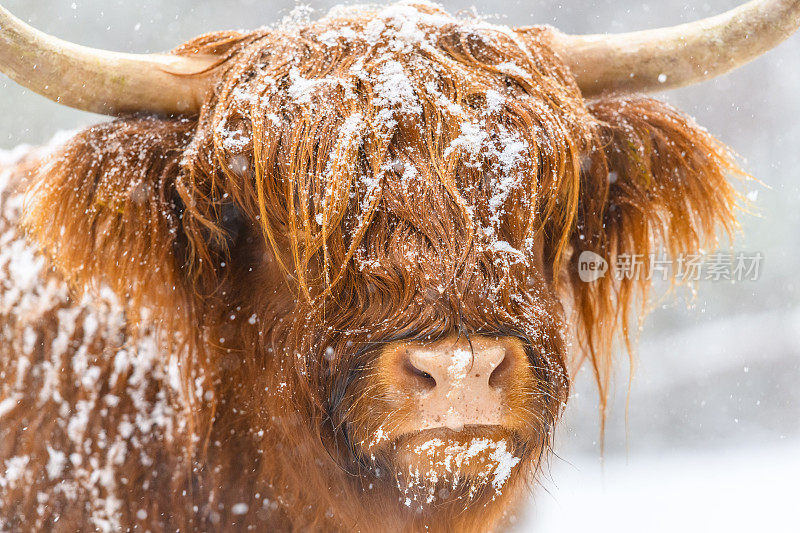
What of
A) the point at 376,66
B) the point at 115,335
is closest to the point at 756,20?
the point at 376,66

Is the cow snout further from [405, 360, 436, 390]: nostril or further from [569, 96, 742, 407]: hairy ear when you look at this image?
[569, 96, 742, 407]: hairy ear

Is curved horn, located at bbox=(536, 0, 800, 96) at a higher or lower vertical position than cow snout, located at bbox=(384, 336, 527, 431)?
higher

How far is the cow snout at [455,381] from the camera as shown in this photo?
1435 millimetres

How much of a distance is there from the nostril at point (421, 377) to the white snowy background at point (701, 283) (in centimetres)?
694

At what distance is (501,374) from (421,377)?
0.17 metres

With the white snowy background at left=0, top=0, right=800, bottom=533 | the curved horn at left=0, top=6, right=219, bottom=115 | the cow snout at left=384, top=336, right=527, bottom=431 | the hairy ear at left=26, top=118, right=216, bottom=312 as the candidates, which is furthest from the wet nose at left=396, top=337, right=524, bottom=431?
the white snowy background at left=0, top=0, right=800, bottom=533

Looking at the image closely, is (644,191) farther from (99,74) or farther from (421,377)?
(99,74)

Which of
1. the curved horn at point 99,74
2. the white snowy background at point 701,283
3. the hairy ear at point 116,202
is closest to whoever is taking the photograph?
the curved horn at point 99,74

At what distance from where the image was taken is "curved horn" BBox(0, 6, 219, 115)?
156cm

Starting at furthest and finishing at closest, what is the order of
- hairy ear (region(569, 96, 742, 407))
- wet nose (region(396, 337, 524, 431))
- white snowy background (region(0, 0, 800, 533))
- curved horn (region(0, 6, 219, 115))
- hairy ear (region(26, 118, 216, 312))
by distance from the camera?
white snowy background (region(0, 0, 800, 533)), hairy ear (region(569, 96, 742, 407)), hairy ear (region(26, 118, 216, 312)), curved horn (region(0, 6, 219, 115)), wet nose (region(396, 337, 524, 431))

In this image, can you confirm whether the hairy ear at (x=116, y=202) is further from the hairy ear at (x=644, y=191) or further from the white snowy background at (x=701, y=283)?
the white snowy background at (x=701, y=283)

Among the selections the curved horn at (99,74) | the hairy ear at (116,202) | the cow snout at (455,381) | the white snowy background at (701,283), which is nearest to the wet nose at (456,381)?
the cow snout at (455,381)

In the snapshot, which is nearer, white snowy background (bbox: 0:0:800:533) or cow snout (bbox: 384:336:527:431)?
cow snout (bbox: 384:336:527:431)

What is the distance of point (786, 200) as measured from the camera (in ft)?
30.3
